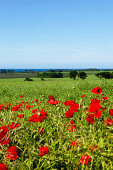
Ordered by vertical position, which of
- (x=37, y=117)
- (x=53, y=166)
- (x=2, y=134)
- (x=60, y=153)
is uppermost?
(x=37, y=117)

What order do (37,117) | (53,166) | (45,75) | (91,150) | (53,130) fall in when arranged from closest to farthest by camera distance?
(91,150), (53,166), (37,117), (53,130), (45,75)

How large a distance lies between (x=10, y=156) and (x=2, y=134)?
1.12 feet

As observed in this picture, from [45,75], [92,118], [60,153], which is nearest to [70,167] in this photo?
[60,153]

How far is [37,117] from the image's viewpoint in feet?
7.04

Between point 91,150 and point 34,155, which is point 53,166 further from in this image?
point 91,150

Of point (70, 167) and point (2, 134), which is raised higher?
point (2, 134)

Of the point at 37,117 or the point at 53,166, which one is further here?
the point at 37,117

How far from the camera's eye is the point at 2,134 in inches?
77.0

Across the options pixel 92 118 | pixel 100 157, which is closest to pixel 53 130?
pixel 92 118

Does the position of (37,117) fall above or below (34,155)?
above

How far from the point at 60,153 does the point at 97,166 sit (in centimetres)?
39

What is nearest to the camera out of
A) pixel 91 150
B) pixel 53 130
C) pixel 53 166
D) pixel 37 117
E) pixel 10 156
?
pixel 10 156

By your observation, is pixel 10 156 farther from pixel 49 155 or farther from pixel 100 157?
pixel 100 157

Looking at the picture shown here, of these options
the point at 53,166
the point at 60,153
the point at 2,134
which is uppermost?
the point at 2,134
